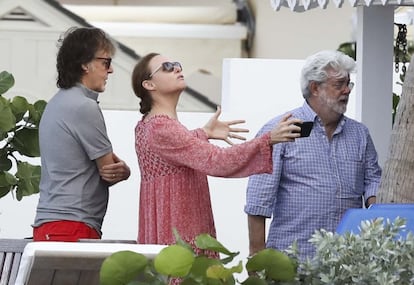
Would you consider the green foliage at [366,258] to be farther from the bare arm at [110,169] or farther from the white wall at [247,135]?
the white wall at [247,135]

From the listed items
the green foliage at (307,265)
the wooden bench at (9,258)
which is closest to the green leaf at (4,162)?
the wooden bench at (9,258)

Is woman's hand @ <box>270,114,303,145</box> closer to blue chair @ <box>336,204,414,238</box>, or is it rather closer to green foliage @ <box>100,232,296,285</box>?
blue chair @ <box>336,204,414,238</box>

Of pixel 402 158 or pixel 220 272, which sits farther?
pixel 402 158

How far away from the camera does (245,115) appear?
9.12 metres

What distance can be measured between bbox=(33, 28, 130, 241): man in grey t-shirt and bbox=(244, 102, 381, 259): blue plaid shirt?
2.11 feet

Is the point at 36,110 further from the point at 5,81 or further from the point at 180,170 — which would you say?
the point at 180,170

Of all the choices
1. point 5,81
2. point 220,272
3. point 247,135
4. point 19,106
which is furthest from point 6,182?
point 220,272

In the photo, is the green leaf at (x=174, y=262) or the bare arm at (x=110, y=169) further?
the bare arm at (x=110, y=169)

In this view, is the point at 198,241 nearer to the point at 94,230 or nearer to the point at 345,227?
the point at 345,227

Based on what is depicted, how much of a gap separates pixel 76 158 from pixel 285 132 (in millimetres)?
792

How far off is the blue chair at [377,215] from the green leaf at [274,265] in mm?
258

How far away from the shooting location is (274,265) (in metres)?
3.81

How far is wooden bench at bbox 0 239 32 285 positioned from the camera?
560 cm

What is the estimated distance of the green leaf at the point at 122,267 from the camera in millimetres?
3707
